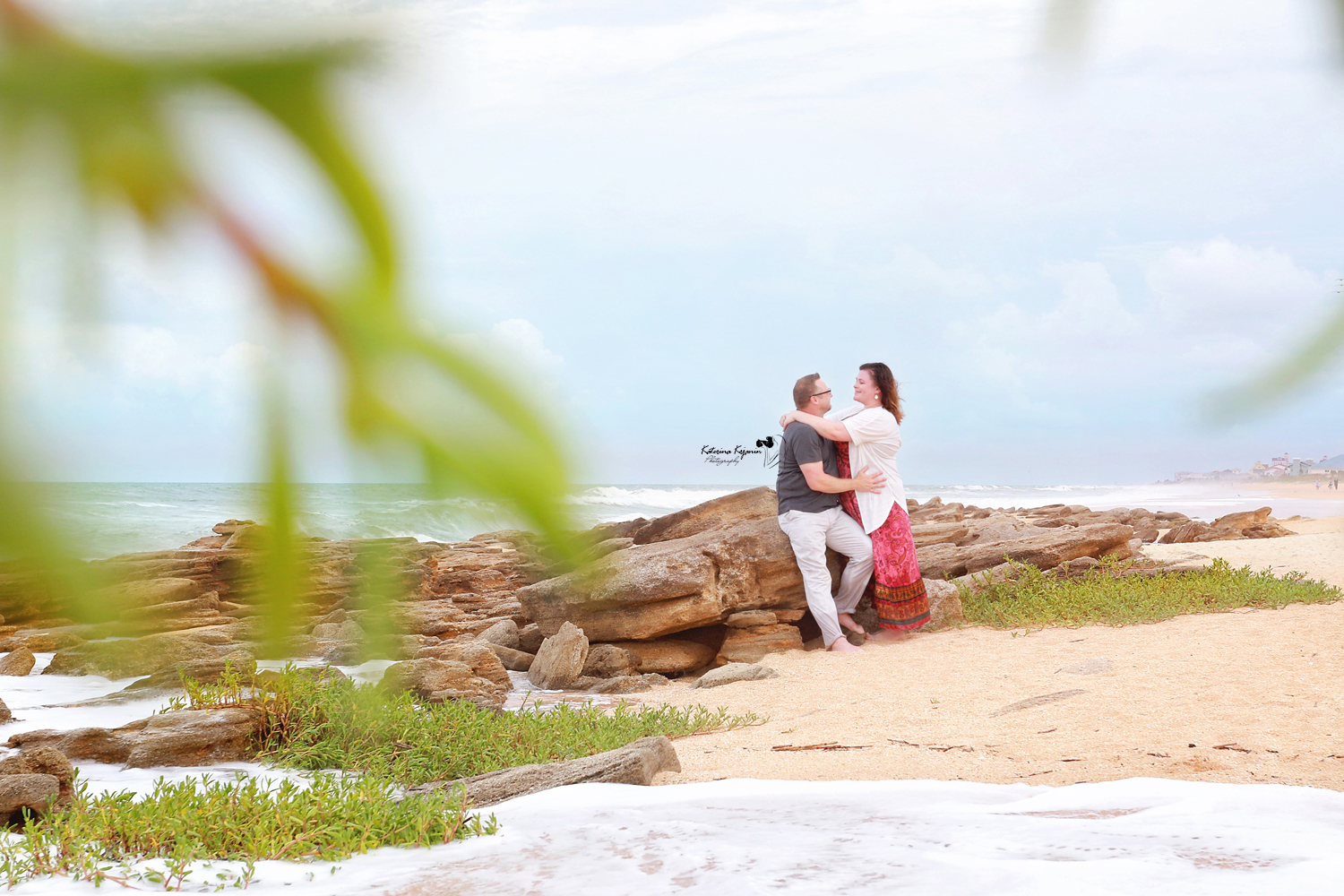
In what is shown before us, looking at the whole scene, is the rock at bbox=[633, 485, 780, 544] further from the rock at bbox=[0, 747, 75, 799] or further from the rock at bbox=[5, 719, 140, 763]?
the rock at bbox=[0, 747, 75, 799]

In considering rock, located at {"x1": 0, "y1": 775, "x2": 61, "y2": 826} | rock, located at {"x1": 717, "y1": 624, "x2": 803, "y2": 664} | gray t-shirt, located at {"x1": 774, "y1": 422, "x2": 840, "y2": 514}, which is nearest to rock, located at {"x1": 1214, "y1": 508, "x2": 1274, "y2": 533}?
gray t-shirt, located at {"x1": 774, "y1": 422, "x2": 840, "y2": 514}

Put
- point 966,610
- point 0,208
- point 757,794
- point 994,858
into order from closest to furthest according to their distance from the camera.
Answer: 1. point 0,208
2. point 994,858
3. point 757,794
4. point 966,610

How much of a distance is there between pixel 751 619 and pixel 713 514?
2459 millimetres

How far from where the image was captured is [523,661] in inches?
332

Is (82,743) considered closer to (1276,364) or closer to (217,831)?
(217,831)

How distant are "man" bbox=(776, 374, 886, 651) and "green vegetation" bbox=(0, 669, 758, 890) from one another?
316 centimetres

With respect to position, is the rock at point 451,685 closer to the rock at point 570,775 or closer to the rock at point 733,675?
the rock at point 733,675

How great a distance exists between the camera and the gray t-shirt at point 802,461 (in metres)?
7.83

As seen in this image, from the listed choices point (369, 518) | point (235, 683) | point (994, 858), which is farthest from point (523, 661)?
point (369, 518)

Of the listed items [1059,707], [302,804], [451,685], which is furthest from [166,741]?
[1059,707]

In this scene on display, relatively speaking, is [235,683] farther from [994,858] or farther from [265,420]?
[265,420]

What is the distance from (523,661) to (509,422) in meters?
8.37

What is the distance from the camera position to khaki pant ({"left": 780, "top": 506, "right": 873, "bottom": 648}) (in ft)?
26.1

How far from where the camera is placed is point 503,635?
357 inches
